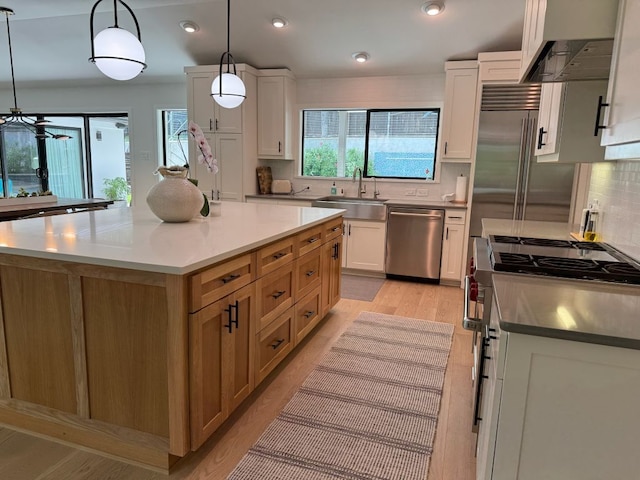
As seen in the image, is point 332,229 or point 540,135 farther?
point 332,229

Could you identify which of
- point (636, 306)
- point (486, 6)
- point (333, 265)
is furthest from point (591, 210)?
point (486, 6)

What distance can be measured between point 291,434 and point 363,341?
1.20 m

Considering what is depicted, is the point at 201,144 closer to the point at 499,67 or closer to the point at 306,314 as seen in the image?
the point at 306,314

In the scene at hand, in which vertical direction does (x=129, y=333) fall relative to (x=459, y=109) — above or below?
below

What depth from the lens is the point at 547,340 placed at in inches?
43.1

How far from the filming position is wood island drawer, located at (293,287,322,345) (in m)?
2.81

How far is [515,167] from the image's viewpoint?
4.16 meters

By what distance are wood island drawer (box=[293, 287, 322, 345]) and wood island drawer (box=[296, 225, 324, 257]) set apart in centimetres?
35

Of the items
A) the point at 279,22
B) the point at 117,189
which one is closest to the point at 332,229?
the point at 279,22

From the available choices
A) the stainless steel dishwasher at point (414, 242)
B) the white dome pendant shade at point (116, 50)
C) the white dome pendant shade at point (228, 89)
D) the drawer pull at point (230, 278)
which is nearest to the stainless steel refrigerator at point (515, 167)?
the stainless steel dishwasher at point (414, 242)

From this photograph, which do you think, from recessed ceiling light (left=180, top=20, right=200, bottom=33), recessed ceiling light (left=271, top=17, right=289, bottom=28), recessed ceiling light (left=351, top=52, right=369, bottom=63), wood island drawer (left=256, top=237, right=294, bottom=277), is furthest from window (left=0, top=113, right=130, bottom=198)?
wood island drawer (left=256, top=237, right=294, bottom=277)

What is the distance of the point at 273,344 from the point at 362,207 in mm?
2689

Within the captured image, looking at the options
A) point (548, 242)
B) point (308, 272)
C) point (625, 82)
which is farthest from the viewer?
point (308, 272)

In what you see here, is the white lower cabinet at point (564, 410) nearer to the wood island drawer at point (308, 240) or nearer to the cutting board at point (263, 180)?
the wood island drawer at point (308, 240)
